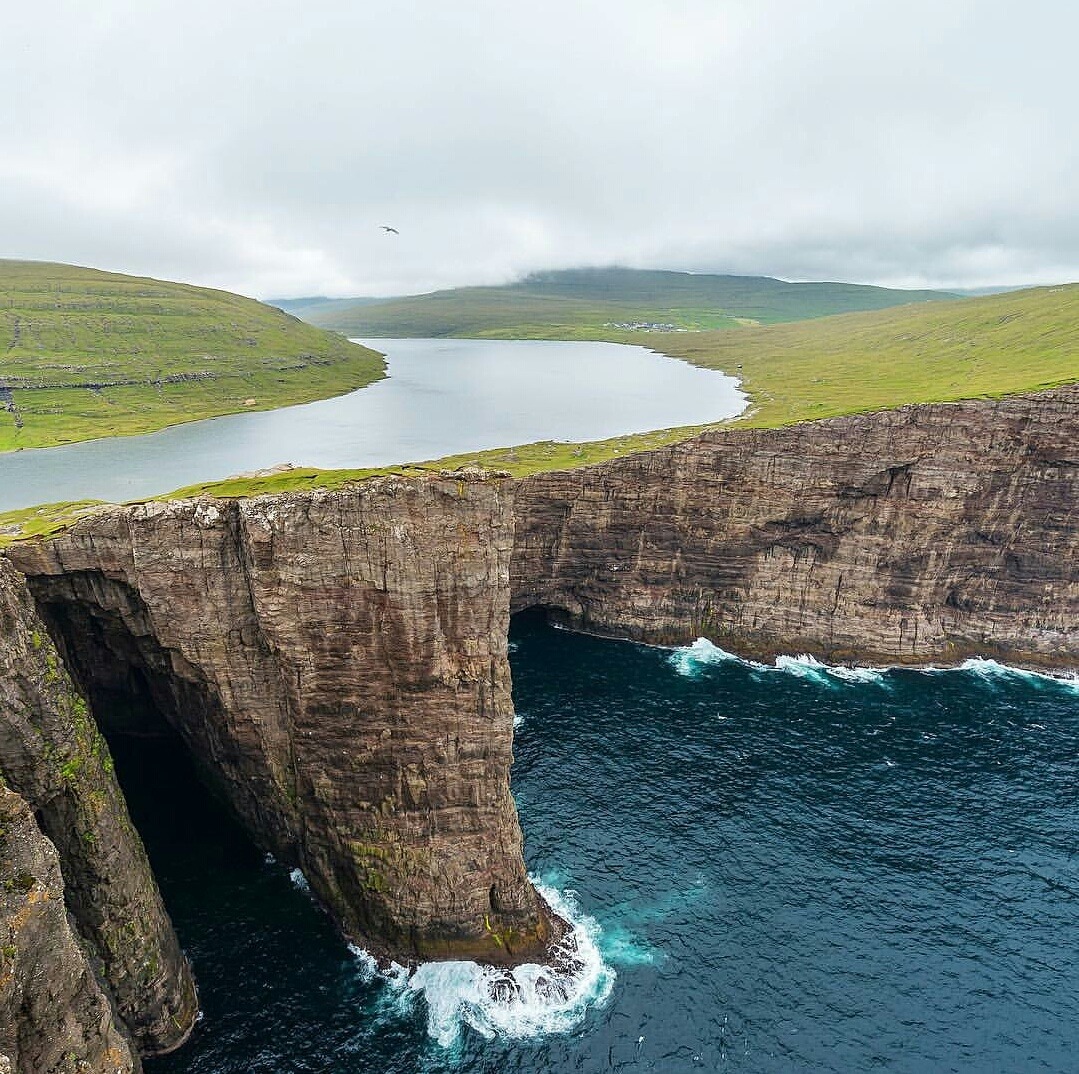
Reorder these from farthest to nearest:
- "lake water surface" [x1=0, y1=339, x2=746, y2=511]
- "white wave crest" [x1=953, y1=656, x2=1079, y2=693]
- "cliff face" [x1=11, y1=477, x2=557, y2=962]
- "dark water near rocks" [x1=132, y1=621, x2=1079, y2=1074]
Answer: "white wave crest" [x1=953, y1=656, x2=1079, y2=693] → "lake water surface" [x1=0, y1=339, x2=746, y2=511] → "cliff face" [x1=11, y1=477, x2=557, y2=962] → "dark water near rocks" [x1=132, y1=621, x2=1079, y2=1074]

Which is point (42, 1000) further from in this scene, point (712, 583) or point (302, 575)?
point (712, 583)

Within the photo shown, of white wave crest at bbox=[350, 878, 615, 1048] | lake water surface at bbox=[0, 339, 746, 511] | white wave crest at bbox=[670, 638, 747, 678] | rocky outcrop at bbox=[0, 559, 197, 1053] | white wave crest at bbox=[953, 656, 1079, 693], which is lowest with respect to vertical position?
white wave crest at bbox=[350, 878, 615, 1048]

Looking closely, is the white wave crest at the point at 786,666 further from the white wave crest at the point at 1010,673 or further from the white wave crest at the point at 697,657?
the white wave crest at the point at 1010,673

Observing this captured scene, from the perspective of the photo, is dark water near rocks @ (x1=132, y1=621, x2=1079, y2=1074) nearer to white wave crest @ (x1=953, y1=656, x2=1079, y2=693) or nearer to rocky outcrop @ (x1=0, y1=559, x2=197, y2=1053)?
rocky outcrop @ (x1=0, y1=559, x2=197, y2=1053)

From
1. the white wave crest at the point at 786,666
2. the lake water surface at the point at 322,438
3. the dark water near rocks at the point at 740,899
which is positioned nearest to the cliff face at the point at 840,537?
the white wave crest at the point at 786,666

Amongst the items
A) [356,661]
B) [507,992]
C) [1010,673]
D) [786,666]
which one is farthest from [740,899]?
[1010,673]

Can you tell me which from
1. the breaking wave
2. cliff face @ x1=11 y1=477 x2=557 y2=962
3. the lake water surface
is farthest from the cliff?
the breaking wave

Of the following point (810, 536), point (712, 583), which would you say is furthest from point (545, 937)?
point (810, 536)
